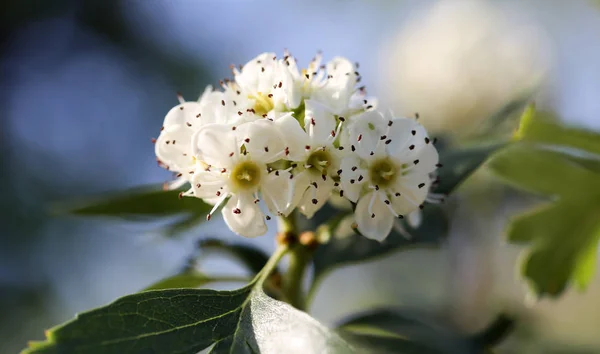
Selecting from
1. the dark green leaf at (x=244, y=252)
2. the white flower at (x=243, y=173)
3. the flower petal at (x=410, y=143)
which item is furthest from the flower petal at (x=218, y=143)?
the dark green leaf at (x=244, y=252)

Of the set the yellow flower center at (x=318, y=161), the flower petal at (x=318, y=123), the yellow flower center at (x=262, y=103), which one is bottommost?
the yellow flower center at (x=318, y=161)

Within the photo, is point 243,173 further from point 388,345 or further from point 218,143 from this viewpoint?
point 388,345

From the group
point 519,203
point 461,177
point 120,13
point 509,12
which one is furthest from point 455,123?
point 120,13

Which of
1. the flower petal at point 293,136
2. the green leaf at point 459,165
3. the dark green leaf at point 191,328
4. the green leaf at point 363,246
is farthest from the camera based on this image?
the green leaf at point 363,246

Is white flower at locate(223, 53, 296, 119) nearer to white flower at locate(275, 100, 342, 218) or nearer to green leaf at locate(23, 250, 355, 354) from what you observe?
white flower at locate(275, 100, 342, 218)

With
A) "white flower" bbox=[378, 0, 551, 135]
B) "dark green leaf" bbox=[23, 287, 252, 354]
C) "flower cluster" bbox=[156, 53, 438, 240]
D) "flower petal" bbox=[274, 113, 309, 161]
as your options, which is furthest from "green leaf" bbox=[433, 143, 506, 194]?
"white flower" bbox=[378, 0, 551, 135]

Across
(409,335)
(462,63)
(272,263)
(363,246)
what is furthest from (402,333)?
(462,63)

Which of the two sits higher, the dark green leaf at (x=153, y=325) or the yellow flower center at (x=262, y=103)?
the yellow flower center at (x=262, y=103)

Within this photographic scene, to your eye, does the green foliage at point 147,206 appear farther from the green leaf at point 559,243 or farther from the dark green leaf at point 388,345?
the green leaf at point 559,243

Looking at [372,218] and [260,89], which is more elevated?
[260,89]
